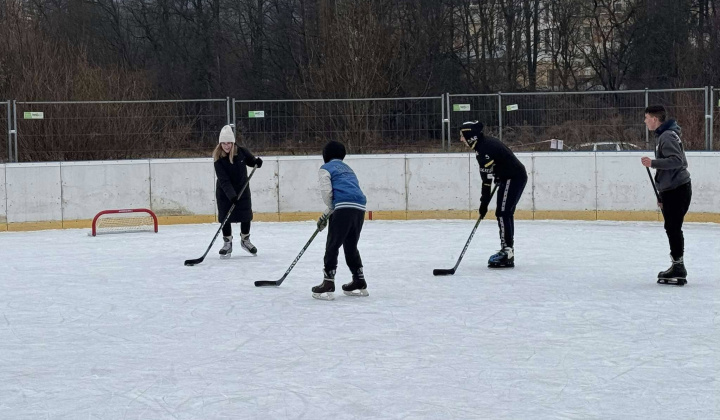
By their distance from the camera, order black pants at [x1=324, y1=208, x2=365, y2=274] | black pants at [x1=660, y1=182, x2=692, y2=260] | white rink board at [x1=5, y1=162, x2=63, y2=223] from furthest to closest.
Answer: white rink board at [x1=5, y1=162, x2=63, y2=223], black pants at [x1=660, y1=182, x2=692, y2=260], black pants at [x1=324, y1=208, x2=365, y2=274]

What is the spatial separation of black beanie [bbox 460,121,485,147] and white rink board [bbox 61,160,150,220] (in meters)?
6.15

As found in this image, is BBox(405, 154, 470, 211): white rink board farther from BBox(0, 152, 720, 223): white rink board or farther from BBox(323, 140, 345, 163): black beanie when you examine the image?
BBox(323, 140, 345, 163): black beanie

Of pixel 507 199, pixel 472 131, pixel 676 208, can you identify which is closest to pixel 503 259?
pixel 507 199

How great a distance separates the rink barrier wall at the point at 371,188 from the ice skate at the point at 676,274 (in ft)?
17.3

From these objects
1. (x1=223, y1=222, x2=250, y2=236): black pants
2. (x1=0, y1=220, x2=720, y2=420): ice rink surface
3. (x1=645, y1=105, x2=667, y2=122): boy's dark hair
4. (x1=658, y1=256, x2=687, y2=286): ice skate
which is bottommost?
(x1=0, y1=220, x2=720, y2=420): ice rink surface

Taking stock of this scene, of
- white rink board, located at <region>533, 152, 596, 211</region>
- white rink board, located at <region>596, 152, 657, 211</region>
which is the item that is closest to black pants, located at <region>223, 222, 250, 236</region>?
white rink board, located at <region>533, 152, 596, 211</region>

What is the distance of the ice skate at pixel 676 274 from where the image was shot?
8148mm

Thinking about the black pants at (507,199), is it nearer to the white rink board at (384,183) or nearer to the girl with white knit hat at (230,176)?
the girl with white knit hat at (230,176)

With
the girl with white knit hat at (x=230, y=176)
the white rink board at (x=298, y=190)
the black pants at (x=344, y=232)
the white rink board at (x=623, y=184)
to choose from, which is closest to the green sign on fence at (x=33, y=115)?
the white rink board at (x=298, y=190)

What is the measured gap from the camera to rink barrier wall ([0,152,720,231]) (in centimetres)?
1336

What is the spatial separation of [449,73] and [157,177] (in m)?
22.4

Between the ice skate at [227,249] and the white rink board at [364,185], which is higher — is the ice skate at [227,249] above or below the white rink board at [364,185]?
below

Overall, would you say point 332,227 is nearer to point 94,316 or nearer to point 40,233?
point 94,316

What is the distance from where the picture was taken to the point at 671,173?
7.88 metres
